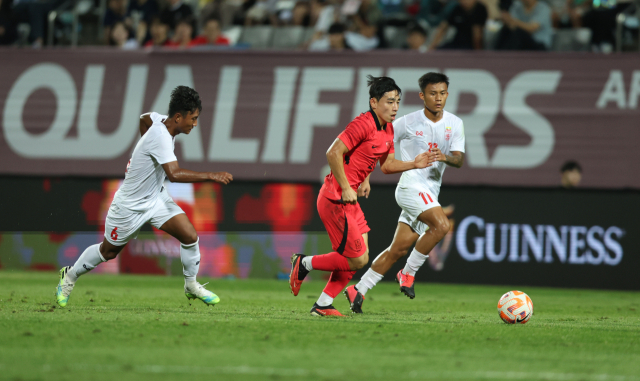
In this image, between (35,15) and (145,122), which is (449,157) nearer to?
(145,122)

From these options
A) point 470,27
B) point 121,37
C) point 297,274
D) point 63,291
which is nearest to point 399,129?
point 297,274

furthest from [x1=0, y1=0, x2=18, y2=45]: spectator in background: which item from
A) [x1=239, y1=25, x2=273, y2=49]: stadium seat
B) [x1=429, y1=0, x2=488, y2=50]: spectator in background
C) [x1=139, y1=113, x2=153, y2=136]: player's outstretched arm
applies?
[x1=139, y1=113, x2=153, y2=136]: player's outstretched arm

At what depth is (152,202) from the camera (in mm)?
7684

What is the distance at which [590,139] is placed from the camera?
12.5 meters

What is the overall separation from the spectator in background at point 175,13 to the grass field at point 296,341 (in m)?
7.32

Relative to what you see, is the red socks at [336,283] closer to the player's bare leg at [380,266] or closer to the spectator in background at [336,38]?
the player's bare leg at [380,266]

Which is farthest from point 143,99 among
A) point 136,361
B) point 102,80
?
point 136,361

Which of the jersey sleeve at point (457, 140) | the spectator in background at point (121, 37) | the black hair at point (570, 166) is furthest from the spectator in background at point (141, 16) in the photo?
the jersey sleeve at point (457, 140)

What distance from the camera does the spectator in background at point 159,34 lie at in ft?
48.5

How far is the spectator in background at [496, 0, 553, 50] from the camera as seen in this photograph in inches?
527

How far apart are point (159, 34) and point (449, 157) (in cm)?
841

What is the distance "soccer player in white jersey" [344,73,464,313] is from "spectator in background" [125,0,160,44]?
8.40m

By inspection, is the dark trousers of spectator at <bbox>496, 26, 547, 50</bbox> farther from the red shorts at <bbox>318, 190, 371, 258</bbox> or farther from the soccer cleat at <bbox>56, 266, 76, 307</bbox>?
the soccer cleat at <bbox>56, 266, 76, 307</bbox>

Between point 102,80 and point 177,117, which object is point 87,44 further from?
point 177,117
